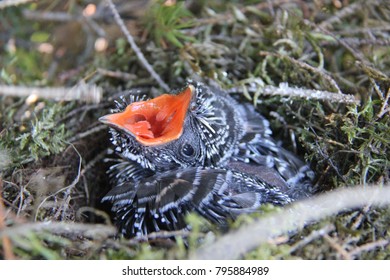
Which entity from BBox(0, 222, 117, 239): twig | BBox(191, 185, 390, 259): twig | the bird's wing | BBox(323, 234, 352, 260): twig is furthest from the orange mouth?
BBox(323, 234, 352, 260): twig

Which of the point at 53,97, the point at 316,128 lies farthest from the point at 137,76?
the point at 316,128

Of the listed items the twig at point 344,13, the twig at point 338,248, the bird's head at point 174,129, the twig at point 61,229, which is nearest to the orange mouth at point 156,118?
the bird's head at point 174,129

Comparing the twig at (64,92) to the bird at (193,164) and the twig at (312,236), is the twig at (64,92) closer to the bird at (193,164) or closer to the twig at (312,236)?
the bird at (193,164)

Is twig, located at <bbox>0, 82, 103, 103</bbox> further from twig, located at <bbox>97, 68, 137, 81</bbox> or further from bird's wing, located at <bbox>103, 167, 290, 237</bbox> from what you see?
bird's wing, located at <bbox>103, 167, 290, 237</bbox>

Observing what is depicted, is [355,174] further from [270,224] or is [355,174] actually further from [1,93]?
[1,93]

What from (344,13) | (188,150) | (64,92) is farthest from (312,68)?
(64,92)

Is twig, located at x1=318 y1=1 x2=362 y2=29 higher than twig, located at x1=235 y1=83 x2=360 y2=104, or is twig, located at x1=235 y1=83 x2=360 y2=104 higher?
twig, located at x1=318 y1=1 x2=362 y2=29
